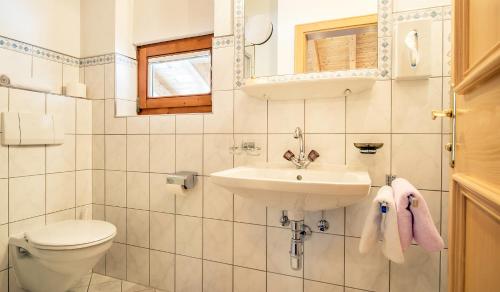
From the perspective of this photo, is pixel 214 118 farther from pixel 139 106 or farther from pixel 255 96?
pixel 139 106

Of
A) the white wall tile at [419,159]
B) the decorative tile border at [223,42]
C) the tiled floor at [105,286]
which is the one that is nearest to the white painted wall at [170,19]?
the decorative tile border at [223,42]

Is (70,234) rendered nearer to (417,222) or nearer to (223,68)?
(223,68)

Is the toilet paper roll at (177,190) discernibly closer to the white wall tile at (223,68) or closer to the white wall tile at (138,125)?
the white wall tile at (138,125)

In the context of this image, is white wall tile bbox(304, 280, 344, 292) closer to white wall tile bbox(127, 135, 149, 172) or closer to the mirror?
A: the mirror

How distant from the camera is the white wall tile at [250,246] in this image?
59.5 inches

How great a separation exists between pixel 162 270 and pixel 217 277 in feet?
1.34

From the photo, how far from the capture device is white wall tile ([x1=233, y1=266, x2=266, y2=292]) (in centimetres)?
151

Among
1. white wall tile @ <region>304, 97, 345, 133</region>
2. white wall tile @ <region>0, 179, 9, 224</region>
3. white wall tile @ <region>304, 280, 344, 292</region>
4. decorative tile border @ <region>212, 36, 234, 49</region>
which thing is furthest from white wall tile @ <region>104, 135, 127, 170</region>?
white wall tile @ <region>304, 280, 344, 292</region>

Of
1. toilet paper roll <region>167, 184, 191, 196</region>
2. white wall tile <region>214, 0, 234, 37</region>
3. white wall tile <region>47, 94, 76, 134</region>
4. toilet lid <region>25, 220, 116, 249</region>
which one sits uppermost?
white wall tile <region>214, 0, 234, 37</region>

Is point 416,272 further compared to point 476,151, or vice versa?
point 416,272

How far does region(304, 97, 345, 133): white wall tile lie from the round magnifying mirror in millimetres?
447

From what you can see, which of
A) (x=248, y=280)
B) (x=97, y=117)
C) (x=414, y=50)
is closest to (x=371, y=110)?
(x=414, y=50)

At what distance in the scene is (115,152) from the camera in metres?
1.94

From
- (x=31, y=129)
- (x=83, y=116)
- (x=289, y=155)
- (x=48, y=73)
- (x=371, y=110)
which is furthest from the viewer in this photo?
(x=83, y=116)
